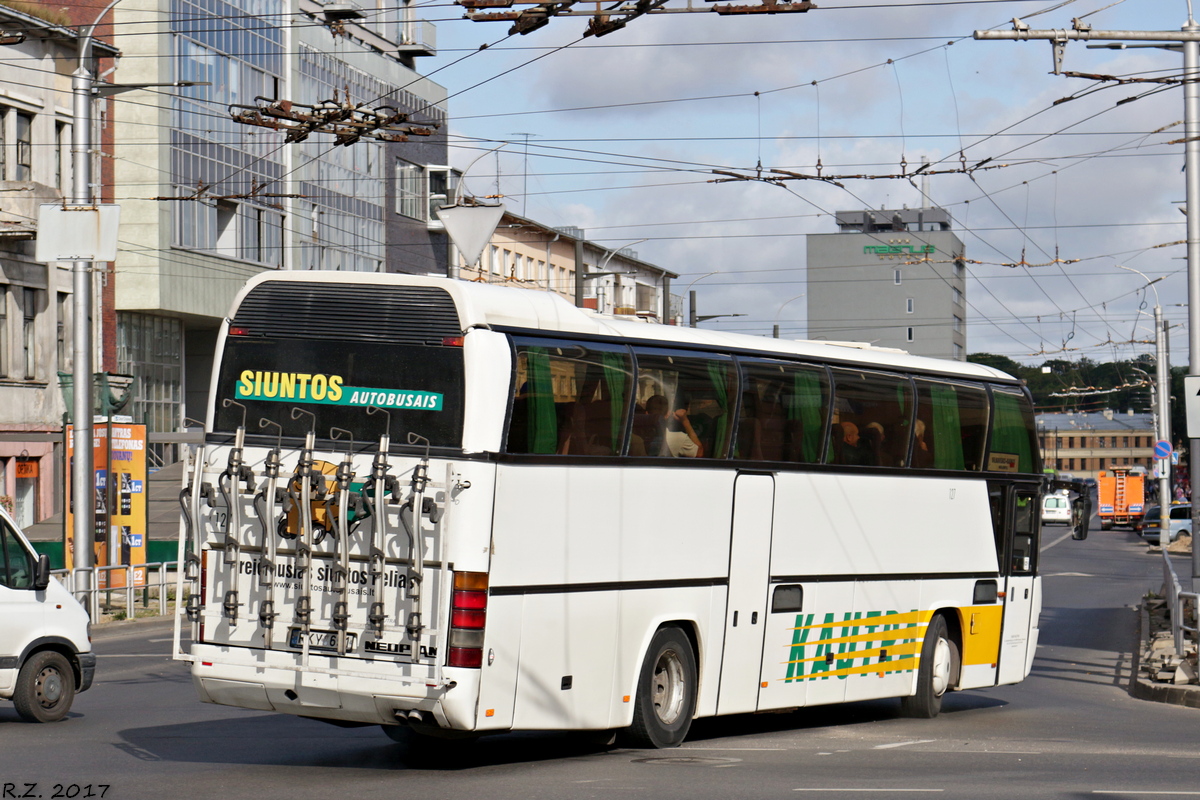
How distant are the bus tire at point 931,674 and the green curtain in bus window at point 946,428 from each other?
156 centimetres

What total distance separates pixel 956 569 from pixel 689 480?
4.95 m

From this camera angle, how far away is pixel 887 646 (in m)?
15.6

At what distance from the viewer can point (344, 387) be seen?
11.2 m

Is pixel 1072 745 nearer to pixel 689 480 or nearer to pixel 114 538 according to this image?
pixel 689 480

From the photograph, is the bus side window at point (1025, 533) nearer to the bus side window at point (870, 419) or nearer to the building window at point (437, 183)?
the bus side window at point (870, 419)

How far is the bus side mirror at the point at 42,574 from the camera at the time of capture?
14.3 m

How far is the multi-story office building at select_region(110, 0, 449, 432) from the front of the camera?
45.7 metres

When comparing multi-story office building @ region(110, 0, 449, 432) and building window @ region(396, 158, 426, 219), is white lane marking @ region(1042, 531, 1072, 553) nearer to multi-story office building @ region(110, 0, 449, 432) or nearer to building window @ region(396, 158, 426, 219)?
building window @ region(396, 158, 426, 219)

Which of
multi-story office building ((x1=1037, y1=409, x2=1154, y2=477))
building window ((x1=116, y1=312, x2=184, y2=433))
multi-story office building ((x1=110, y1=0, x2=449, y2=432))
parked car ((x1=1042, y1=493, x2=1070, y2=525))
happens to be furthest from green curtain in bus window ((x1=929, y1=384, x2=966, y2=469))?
multi-story office building ((x1=1037, y1=409, x2=1154, y2=477))

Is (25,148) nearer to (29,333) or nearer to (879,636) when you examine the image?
(29,333)

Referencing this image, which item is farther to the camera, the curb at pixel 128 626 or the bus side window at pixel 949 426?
the curb at pixel 128 626

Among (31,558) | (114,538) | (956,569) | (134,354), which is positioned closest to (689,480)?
(956,569)

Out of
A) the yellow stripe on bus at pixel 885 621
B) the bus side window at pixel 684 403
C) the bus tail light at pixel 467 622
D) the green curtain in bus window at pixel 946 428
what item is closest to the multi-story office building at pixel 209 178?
the green curtain in bus window at pixel 946 428

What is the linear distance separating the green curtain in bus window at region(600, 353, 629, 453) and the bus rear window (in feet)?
4.92
